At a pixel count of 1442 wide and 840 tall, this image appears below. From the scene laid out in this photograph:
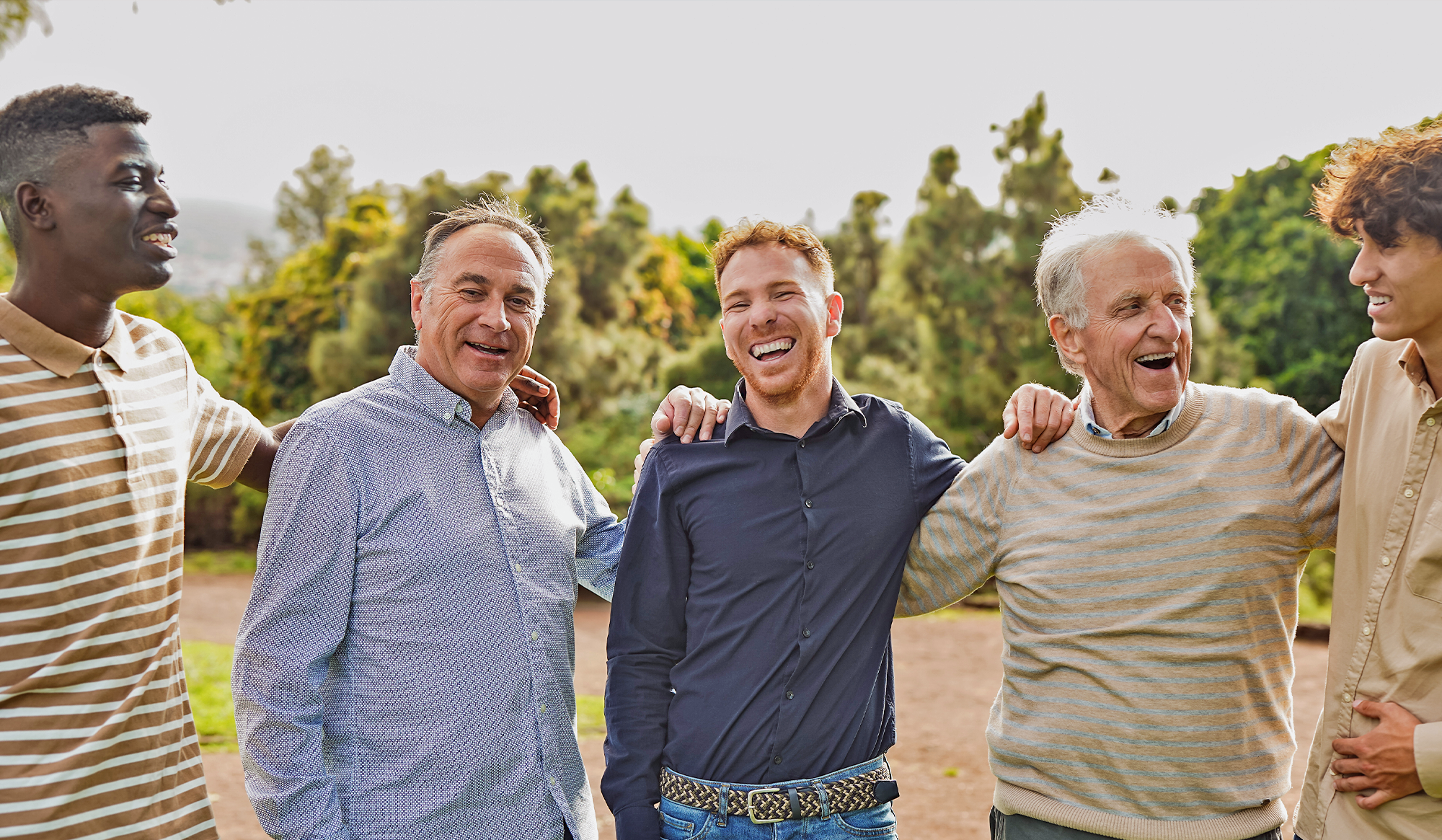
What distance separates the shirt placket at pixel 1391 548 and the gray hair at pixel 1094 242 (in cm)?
63

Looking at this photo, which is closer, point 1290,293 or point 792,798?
point 792,798

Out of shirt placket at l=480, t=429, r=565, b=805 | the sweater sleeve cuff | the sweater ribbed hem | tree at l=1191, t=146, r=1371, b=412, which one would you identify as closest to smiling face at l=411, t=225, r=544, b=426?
shirt placket at l=480, t=429, r=565, b=805

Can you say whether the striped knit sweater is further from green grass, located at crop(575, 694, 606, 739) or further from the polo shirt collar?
green grass, located at crop(575, 694, 606, 739)

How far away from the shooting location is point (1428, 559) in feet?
7.54

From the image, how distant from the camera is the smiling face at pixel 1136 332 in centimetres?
264

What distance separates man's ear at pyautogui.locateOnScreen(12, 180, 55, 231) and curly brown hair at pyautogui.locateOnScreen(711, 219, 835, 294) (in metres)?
1.60

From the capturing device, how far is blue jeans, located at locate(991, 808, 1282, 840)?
8.30 feet

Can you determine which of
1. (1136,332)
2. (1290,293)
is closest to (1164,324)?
(1136,332)

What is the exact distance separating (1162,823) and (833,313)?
153 centimetres

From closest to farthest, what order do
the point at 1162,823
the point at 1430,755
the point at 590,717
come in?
the point at 1430,755 < the point at 1162,823 < the point at 590,717

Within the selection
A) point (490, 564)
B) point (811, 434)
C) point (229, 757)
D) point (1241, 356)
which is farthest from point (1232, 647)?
point (1241, 356)

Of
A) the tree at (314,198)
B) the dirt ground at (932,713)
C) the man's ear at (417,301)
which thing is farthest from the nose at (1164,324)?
the tree at (314,198)

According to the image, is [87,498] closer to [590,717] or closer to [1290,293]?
[590,717]

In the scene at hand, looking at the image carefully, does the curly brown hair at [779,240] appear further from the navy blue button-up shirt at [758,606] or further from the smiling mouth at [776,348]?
the navy blue button-up shirt at [758,606]
